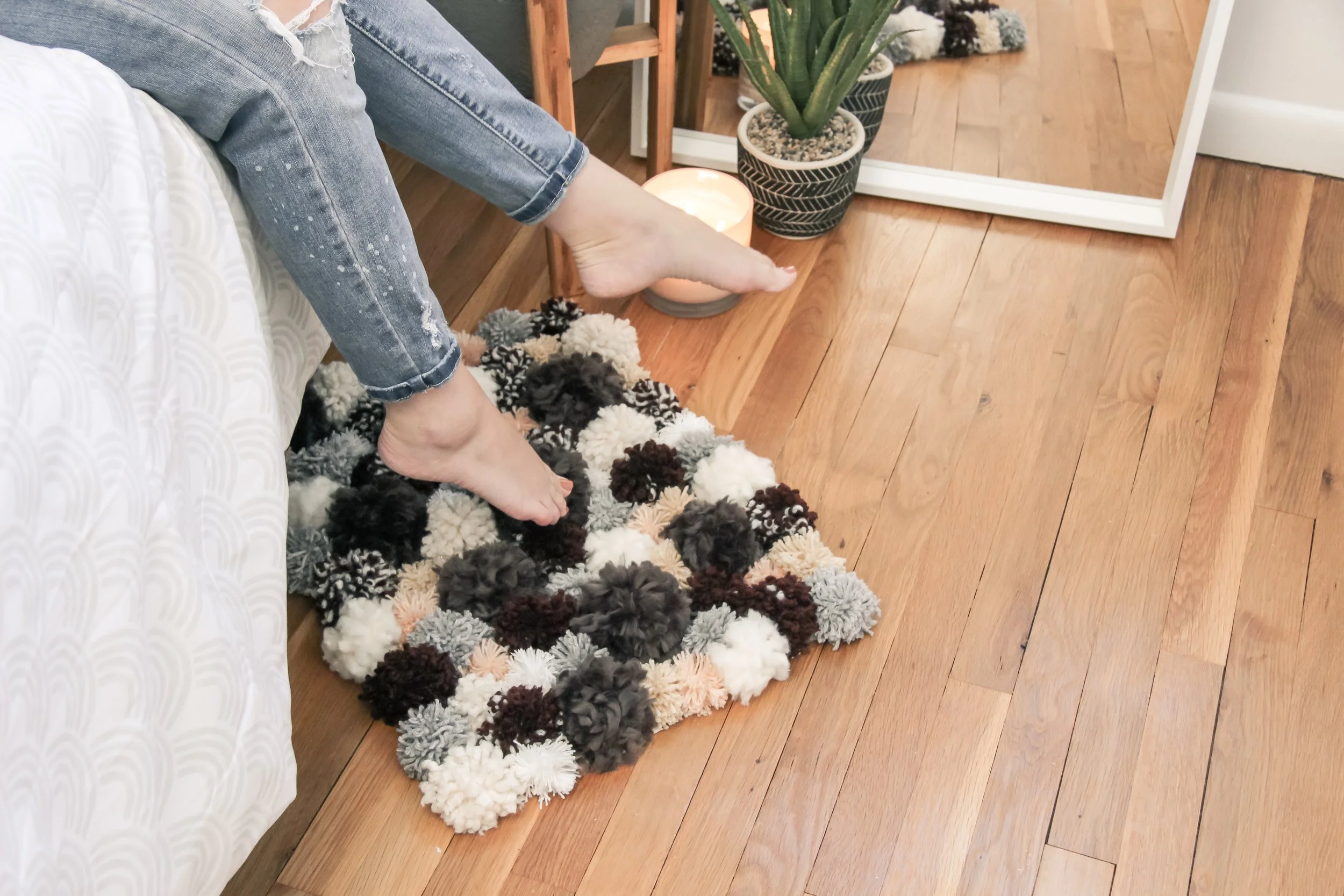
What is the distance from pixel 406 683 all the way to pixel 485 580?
0.13 metres

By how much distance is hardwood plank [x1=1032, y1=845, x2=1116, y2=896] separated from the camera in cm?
96

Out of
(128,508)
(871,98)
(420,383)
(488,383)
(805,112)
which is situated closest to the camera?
(128,508)

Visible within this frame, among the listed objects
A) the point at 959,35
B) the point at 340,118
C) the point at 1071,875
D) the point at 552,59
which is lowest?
the point at 1071,875

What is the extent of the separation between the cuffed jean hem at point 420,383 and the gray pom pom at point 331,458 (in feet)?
0.78

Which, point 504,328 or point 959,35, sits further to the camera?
point 959,35

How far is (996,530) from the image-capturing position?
3.98 ft

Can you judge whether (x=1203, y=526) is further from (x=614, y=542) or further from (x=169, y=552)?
(x=169, y=552)


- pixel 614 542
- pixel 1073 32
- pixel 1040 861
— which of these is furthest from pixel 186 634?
pixel 1073 32

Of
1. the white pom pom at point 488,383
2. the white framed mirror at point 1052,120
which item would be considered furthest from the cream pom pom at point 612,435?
the white framed mirror at point 1052,120

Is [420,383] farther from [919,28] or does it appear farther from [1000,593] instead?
[919,28]

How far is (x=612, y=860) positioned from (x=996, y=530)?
527 mm

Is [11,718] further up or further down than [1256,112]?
further up

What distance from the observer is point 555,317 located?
1.42 metres

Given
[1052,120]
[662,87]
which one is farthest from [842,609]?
[1052,120]
